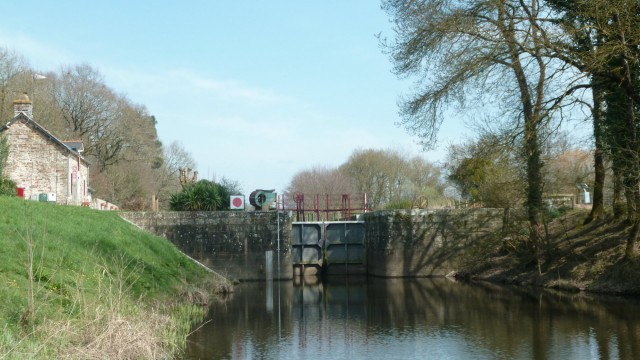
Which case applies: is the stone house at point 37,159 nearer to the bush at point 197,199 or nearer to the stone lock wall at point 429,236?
the bush at point 197,199

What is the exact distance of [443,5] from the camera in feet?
68.5

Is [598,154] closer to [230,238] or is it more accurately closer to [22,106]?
[230,238]

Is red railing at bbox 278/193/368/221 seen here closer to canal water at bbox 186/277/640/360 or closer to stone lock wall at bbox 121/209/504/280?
stone lock wall at bbox 121/209/504/280

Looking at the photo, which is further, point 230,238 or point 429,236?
point 230,238

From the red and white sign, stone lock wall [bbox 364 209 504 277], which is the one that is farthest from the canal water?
the red and white sign

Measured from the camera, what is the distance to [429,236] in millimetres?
26688

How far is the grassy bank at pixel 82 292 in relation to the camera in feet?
30.8

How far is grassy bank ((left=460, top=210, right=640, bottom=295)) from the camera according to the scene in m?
19.2

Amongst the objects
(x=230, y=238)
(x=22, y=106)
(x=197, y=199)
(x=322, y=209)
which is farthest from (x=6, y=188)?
(x=322, y=209)

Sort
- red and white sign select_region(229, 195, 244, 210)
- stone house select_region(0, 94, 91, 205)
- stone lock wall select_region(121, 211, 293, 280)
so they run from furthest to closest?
stone house select_region(0, 94, 91, 205) < red and white sign select_region(229, 195, 244, 210) < stone lock wall select_region(121, 211, 293, 280)

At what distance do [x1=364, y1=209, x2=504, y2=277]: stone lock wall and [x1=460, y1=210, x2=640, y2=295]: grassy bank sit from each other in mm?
732

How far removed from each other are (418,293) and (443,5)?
25.8 feet

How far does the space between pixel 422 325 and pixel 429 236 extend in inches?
476

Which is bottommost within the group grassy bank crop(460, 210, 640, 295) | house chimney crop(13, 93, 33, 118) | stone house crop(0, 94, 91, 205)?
grassy bank crop(460, 210, 640, 295)
